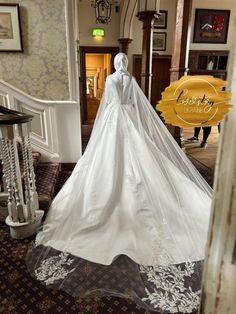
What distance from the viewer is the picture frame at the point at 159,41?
6.88 meters

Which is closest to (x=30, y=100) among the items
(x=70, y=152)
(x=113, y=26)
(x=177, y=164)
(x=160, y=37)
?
(x=70, y=152)

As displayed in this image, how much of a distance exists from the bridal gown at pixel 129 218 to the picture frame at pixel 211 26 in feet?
18.8

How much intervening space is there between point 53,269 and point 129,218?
0.71 metres

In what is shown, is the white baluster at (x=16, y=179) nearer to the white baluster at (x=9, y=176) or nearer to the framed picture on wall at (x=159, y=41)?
the white baluster at (x=9, y=176)

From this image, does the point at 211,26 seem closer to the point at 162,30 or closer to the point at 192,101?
the point at 162,30

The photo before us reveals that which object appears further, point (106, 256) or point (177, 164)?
point (177, 164)

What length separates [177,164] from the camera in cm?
227

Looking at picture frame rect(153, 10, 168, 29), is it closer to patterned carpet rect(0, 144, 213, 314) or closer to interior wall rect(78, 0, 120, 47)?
interior wall rect(78, 0, 120, 47)

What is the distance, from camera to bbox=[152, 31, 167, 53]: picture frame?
688 cm

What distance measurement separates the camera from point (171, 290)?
1.45 m

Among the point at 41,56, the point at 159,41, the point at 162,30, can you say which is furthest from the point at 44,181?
the point at 162,30

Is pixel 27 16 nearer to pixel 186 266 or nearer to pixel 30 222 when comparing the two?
pixel 30 222

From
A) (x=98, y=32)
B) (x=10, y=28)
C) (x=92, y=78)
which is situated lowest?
(x=92, y=78)

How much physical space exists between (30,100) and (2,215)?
5.28ft
